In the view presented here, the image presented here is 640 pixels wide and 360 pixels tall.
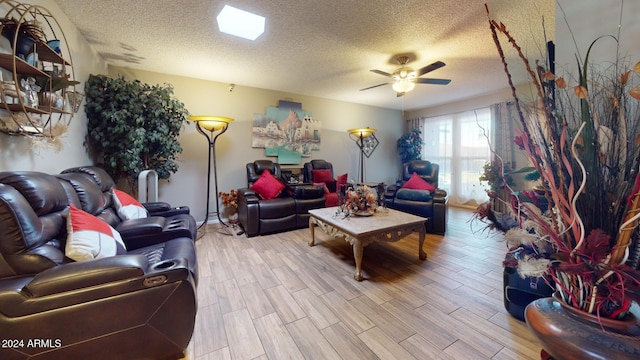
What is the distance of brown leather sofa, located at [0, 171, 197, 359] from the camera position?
1000mm

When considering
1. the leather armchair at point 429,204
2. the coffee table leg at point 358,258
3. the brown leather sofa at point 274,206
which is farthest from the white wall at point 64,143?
the leather armchair at point 429,204

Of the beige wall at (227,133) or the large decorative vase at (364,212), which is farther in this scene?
the beige wall at (227,133)

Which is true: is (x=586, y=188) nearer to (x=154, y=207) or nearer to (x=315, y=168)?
(x=154, y=207)

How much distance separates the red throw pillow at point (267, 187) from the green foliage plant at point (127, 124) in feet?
4.20

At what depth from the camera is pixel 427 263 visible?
2488mm

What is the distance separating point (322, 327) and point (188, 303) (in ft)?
2.84

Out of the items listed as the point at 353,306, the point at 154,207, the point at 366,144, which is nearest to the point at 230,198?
the point at 154,207

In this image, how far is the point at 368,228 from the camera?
228 centimetres

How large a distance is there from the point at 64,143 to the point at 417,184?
4.49 m

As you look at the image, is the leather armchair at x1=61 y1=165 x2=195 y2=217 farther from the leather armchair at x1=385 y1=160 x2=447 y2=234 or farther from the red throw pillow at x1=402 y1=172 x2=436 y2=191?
the red throw pillow at x1=402 y1=172 x2=436 y2=191

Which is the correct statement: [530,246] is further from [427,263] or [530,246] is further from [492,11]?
[492,11]

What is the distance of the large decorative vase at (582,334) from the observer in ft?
1.52

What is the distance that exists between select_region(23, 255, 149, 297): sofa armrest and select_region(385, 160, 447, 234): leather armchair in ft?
11.2

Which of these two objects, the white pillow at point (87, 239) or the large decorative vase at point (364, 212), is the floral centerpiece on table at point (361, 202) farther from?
the white pillow at point (87, 239)
